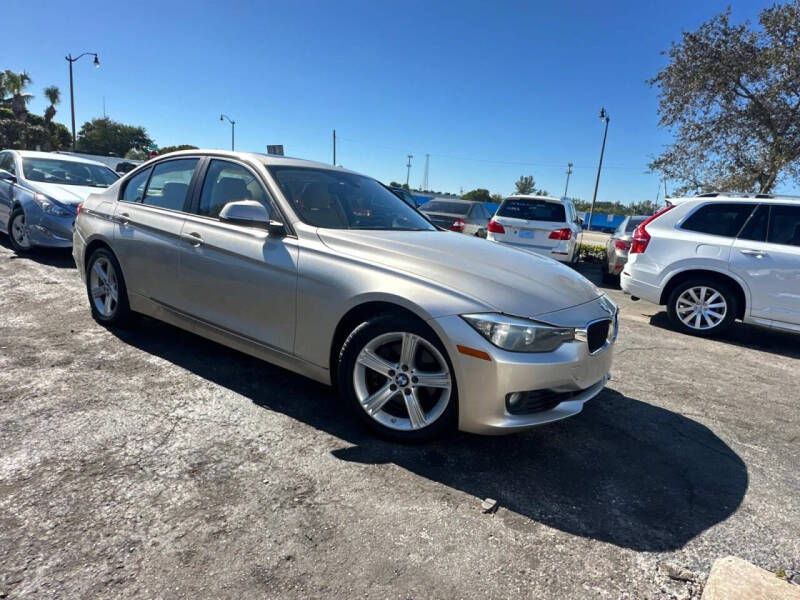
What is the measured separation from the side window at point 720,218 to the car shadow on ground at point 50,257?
8401 millimetres

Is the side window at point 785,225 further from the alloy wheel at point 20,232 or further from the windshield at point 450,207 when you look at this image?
the alloy wheel at point 20,232

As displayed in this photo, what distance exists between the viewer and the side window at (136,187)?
437 centimetres

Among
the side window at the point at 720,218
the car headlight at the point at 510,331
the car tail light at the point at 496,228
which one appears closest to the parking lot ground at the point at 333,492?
the car headlight at the point at 510,331

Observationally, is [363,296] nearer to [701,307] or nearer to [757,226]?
[701,307]

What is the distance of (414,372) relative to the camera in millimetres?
2775

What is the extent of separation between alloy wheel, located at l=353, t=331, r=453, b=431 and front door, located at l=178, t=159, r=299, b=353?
1.93ft

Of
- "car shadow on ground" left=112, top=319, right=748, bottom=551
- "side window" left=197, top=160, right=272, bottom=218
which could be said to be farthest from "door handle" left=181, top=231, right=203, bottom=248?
"car shadow on ground" left=112, top=319, right=748, bottom=551

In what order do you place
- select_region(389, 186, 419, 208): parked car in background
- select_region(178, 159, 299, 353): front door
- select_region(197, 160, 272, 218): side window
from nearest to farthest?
select_region(178, 159, 299, 353): front door < select_region(197, 160, 272, 218): side window < select_region(389, 186, 419, 208): parked car in background

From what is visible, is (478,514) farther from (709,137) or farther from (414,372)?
(709,137)

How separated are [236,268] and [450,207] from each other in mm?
9381

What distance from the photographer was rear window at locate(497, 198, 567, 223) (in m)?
9.56

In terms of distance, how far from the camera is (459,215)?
1177 centimetres

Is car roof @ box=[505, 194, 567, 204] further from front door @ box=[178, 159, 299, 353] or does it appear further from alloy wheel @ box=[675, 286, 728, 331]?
front door @ box=[178, 159, 299, 353]

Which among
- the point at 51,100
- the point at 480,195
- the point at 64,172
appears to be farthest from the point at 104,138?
the point at 64,172
